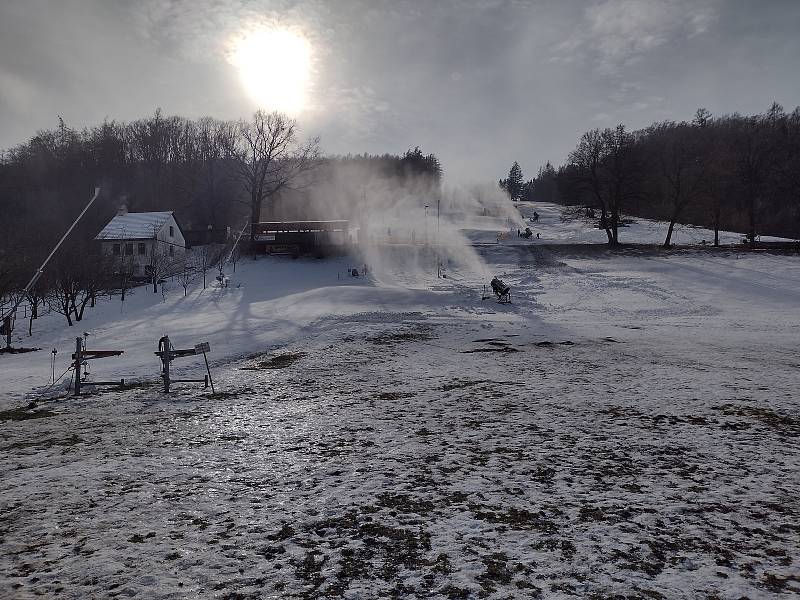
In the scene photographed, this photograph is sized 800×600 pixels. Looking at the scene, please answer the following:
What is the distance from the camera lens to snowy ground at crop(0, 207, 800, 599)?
5.30 metres

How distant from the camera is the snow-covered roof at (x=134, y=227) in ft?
156

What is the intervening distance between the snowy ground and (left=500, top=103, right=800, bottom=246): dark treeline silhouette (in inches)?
1544

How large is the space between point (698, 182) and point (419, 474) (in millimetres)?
56167

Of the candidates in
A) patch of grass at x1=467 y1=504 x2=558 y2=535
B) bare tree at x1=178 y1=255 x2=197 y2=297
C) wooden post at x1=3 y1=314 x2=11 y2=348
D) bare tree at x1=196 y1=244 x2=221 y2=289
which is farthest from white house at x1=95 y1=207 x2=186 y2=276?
patch of grass at x1=467 y1=504 x2=558 y2=535

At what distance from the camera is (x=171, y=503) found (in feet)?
22.6

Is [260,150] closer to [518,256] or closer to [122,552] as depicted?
[518,256]

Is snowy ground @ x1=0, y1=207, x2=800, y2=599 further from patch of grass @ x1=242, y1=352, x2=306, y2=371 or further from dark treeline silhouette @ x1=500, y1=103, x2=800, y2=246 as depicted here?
dark treeline silhouette @ x1=500, y1=103, x2=800, y2=246

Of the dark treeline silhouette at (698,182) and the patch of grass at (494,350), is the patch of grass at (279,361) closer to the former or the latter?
the patch of grass at (494,350)

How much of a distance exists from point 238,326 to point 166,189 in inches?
2537

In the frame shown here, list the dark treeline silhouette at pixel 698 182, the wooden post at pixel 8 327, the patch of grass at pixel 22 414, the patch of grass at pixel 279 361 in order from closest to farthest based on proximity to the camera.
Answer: the patch of grass at pixel 22 414 < the patch of grass at pixel 279 361 < the wooden post at pixel 8 327 < the dark treeline silhouette at pixel 698 182

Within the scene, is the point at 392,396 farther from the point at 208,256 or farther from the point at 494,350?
the point at 208,256

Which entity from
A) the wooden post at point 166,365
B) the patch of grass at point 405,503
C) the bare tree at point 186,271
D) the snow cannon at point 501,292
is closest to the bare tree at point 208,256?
the bare tree at point 186,271

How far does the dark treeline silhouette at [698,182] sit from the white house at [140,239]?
4811 cm

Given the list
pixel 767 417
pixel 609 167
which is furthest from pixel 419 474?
pixel 609 167
